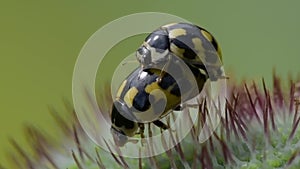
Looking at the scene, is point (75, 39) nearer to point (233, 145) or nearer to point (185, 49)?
point (185, 49)

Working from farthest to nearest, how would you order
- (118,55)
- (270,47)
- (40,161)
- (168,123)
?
(270,47) → (118,55) → (40,161) → (168,123)

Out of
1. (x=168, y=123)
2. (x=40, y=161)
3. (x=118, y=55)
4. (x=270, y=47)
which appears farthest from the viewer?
(x=270, y=47)

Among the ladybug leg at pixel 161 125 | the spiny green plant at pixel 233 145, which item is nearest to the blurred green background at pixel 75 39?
the spiny green plant at pixel 233 145

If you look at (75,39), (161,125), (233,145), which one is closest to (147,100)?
(161,125)

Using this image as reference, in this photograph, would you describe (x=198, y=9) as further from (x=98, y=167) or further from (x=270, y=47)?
(x=98, y=167)

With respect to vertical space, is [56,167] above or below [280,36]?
above

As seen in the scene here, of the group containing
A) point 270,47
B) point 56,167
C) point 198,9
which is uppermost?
point 56,167

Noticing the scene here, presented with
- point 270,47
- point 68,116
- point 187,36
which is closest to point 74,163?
point 68,116
